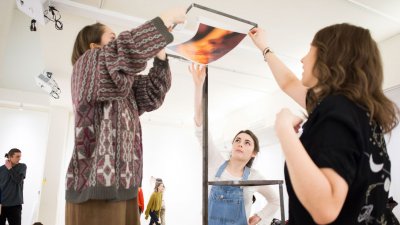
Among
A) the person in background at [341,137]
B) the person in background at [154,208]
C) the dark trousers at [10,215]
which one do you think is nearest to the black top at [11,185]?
the dark trousers at [10,215]

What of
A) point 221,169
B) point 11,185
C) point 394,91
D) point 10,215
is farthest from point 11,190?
point 394,91

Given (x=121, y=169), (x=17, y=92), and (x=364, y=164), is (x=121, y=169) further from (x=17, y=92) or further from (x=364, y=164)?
(x=17, y=92)

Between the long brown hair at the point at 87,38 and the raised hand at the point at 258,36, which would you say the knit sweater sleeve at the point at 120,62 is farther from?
the raised hand at the point at 258,36

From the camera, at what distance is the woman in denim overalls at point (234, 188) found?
2.12 meters

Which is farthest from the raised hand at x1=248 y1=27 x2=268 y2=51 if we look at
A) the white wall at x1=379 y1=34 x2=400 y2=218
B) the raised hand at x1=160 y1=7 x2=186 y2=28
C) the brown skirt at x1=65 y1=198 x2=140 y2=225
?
the white wall at x1=379 y1=34 x2=400 y2=218

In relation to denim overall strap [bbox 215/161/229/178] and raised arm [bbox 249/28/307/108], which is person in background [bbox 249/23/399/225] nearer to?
raised arm [bbox 249/28/307/108]

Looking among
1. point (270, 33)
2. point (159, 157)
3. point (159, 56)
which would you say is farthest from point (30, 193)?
point (159, 56)

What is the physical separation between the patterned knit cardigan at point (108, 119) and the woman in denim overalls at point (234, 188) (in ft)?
2.26

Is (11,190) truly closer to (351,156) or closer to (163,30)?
(163,30)

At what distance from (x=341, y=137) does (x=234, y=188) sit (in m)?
1.57

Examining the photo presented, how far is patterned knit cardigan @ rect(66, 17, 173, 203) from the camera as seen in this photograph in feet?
3.20

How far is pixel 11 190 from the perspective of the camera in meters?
4.71

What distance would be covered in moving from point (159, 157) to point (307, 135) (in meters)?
8.35

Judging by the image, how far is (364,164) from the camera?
30.7 inches
